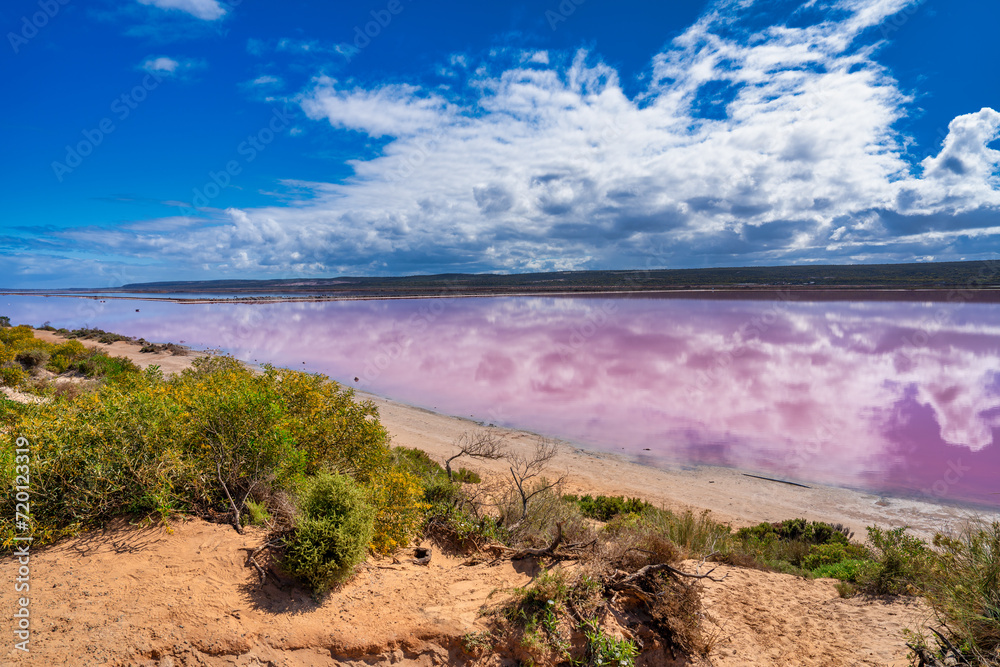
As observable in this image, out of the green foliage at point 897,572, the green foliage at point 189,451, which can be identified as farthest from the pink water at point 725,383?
the green foliage at point 189,451

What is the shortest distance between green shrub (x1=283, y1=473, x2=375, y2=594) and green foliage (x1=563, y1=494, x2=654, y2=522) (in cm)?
583

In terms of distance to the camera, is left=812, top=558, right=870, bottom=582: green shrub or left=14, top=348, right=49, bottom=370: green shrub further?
left=14, top=348, right=49, bottom=370: green shrub

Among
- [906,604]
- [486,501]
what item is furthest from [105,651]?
[906,604]

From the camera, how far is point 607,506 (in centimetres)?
983

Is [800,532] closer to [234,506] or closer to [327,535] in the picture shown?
[327,535]

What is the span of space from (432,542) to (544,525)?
1.70m

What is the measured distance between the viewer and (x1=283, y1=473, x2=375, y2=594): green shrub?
14.8 feet

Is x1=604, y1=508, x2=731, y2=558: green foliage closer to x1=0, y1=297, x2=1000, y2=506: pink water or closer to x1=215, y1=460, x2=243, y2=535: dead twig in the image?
x1=215, y1=460, x2=243, y2=535: dead twig

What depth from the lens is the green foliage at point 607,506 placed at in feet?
31.3

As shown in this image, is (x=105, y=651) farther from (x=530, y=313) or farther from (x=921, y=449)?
(x=530, y=313)

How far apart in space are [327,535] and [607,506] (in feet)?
22.7

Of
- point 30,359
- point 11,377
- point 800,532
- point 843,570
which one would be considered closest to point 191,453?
point 843,570

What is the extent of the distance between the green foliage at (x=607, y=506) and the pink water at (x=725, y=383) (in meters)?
4.17

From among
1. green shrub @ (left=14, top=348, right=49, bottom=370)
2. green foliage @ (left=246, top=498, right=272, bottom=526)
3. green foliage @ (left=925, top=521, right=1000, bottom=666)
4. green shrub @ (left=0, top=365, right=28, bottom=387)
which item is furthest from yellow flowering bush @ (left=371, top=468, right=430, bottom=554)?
green shrub @ (left=14, top=348, right=49, bottom=370)
